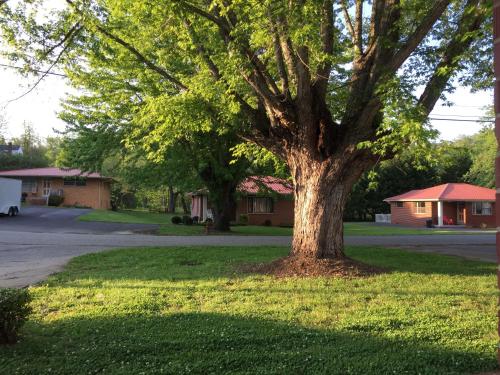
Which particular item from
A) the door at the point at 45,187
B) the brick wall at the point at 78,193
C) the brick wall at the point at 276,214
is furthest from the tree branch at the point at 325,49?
the door at the point at 45,187

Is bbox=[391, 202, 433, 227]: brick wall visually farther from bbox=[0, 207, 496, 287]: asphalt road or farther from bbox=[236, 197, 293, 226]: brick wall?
bbox=[0, 207, 496, 287]: asphalt road

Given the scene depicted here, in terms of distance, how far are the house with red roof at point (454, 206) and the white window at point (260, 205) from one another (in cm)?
1468

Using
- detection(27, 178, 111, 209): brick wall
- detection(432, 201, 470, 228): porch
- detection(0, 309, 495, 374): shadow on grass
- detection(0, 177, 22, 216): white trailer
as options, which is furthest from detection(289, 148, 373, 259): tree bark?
detection(27, 178, 111, 209): brick wall

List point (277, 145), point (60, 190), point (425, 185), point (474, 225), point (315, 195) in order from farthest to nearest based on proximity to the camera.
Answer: point (425, 185), point (60, 190), point (474, 225), point (277, 145), point (315, 195)

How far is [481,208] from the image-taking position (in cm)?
4181

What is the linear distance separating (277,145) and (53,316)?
6.22 meters

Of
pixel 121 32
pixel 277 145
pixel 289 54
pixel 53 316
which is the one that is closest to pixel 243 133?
pixel 277 145

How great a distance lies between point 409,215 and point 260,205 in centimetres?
1600

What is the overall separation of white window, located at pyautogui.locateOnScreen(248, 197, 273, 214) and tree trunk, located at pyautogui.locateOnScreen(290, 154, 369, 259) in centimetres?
2854

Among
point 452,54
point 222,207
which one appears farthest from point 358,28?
point 222,207

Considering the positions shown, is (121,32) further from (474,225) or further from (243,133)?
(474,225)

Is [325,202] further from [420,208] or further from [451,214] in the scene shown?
[420,208]

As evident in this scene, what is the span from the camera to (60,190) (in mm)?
44344

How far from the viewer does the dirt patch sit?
9.59 metres
